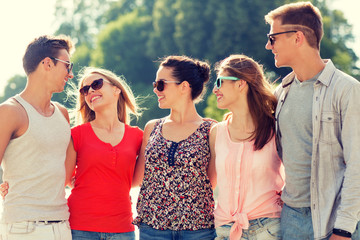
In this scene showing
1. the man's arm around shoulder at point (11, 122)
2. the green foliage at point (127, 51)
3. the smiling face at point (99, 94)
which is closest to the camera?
the man's arm around shoulder at point (11, 122)

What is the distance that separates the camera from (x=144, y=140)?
18.2 ft

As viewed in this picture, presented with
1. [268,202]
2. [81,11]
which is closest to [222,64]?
[268,202]

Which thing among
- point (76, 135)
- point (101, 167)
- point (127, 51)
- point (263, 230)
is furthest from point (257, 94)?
point (127, 51)

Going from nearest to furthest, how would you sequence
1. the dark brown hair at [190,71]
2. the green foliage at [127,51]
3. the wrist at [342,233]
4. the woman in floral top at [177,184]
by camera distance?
1. the wrist at [342,233]
2. the woman in floral top at [177,184]
3. the dark brown hair at [190,71]
4. the green foliage at [127,51]

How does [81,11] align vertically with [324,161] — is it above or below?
above

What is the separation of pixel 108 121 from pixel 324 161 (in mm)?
2411

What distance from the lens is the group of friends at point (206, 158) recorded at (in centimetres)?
432

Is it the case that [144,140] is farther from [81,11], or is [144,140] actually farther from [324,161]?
[81,11]

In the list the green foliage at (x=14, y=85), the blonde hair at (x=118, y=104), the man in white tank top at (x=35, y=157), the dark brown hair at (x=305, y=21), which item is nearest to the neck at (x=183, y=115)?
the blonde hair at (x=118, y=104)

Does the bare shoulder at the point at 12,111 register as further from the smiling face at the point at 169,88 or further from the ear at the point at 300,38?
the ear at the point at 300,38

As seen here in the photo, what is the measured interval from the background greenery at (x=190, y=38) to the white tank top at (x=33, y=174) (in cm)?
2262

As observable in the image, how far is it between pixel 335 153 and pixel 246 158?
807 mm

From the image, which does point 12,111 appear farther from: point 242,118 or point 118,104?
point 242,118

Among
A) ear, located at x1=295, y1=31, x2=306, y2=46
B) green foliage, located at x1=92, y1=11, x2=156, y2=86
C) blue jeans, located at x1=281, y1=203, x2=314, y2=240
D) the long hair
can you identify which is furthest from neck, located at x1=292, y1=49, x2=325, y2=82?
green foliage, located at x1=92, y1=11, x2=156, y2=86
